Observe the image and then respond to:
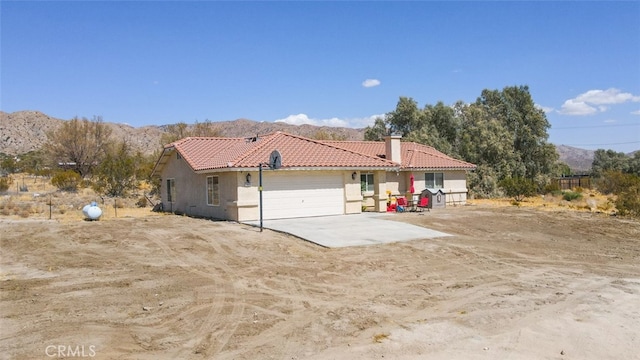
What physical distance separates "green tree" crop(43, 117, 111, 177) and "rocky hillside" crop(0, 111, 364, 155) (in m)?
28.6

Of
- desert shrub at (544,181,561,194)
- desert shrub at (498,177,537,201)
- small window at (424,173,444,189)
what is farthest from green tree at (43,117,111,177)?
desert shrub at (544,181,561,194)

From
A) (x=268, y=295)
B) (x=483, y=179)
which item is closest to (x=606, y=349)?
(x=268, y=295)

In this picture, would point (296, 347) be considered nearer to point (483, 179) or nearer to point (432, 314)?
point (432, 314)

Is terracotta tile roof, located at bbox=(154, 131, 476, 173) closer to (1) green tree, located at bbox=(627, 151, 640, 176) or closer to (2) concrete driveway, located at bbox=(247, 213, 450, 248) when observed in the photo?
(2) concrete driveway, located at bbox=(247, 213, 450, 248)

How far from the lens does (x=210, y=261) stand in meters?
12.4

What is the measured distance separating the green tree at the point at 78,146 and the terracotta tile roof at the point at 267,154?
77.7 ft

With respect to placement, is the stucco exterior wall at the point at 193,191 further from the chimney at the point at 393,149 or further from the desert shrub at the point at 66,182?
the desert shrub at the point at 66,182

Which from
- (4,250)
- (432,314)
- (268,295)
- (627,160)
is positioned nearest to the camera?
(432,314)

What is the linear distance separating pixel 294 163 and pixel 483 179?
23327mm

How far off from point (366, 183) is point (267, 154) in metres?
5.91

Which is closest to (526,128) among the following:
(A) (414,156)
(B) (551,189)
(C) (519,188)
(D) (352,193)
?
(B) (551,189)

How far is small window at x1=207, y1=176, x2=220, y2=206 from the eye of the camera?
21938 mm

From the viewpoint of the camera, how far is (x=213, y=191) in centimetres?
2236

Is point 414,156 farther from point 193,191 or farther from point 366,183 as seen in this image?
point 193,191
